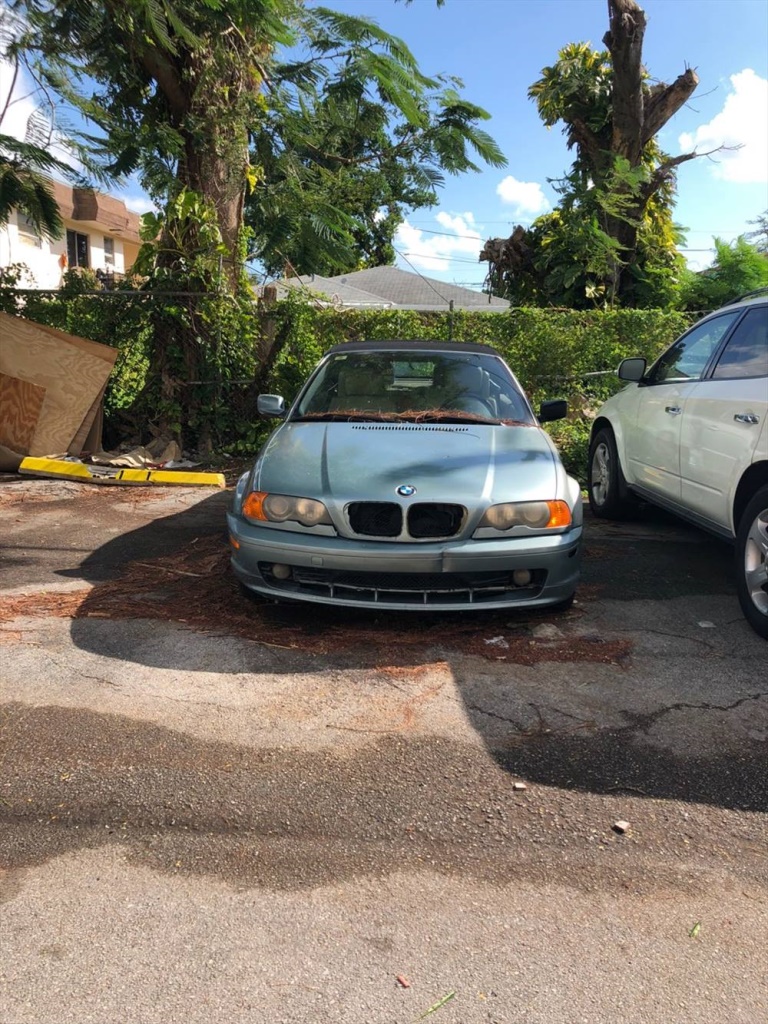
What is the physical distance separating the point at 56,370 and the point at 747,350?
726 cm

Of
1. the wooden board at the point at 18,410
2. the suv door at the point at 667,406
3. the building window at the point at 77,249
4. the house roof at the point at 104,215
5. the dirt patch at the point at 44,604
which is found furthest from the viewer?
the building window at the point at 77,249

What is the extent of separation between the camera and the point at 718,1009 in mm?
1937

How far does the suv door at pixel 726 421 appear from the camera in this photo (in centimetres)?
442

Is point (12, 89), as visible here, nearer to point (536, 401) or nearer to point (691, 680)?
point (536, 401)

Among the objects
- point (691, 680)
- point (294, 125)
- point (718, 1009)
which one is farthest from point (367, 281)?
point (718, 1009)

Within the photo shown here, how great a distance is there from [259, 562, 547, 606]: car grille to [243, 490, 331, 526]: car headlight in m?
0.25

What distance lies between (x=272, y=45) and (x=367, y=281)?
16.7 m

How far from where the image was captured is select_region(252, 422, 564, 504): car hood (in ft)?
13.5

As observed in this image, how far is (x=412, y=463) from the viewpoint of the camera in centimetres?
433

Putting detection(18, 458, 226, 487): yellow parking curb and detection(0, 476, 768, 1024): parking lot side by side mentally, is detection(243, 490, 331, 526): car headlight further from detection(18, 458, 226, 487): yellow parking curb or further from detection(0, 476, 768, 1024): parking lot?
detection(18, 458, 226, 487): yellow parking curb

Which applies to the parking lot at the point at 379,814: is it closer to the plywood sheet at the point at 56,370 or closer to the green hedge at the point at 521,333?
the plywood sheet at the point at 56,370

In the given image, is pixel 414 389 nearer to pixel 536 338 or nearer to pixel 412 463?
pixel 412 463

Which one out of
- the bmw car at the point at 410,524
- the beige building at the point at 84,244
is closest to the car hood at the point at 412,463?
the bmw car at the point at 410,524

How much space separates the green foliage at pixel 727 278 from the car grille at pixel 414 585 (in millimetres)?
12842
